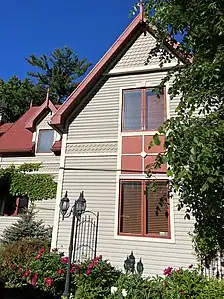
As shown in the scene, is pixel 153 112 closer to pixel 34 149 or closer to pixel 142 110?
pixel 142 110

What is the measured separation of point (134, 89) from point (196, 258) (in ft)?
18.0

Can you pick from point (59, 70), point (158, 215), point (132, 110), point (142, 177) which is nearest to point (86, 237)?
point (158, 215)

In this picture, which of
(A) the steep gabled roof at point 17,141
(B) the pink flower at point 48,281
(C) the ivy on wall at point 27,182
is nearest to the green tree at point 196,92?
(B) the pink flower at point 48,281

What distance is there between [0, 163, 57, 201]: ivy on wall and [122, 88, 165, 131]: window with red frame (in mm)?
6499

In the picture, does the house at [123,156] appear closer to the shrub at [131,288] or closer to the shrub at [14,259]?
the shrub at [14,259]

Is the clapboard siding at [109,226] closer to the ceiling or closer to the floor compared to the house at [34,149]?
closer to the floor

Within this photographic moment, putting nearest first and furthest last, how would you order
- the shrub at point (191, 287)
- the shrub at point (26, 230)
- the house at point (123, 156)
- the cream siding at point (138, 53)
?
1. the shrub at point (191, 287)
2. the house at point (123, 156)
3. the cream siding at point (138, 53)
4. the shrub at point (26, 230)

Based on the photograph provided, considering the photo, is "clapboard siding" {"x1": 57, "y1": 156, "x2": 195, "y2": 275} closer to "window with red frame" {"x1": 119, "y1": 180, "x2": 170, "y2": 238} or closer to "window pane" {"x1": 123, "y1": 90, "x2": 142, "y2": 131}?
"window with red frame" {"x1": 119, "y1": 180, "x2": 170, "y2": 238}

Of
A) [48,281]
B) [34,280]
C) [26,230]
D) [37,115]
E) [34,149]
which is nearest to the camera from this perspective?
[48,281]

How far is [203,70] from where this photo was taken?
4.15 m

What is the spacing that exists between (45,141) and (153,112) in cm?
789

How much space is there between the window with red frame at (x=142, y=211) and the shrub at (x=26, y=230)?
490cm

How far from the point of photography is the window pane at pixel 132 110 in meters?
8.48

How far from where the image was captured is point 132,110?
8.64 meters
